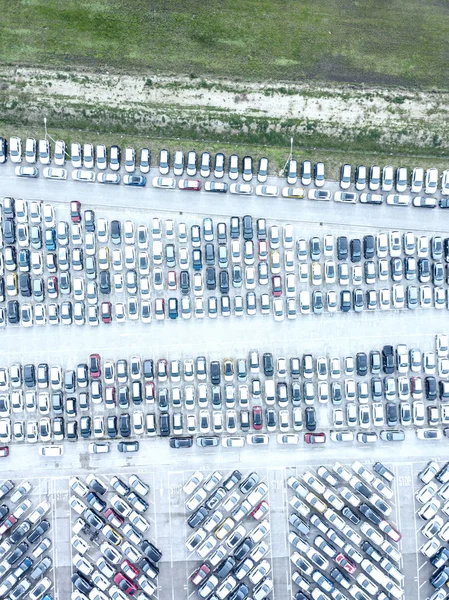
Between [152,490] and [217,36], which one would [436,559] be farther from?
[217,36]

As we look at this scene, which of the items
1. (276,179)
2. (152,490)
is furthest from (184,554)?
(276,179)

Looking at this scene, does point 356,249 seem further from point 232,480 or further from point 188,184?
point 232,480

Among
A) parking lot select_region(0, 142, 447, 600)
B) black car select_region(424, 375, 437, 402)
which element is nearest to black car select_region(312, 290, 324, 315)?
parking lot select_region(0, 142, 447, 600)

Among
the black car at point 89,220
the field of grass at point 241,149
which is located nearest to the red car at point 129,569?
the black car at point 89,220

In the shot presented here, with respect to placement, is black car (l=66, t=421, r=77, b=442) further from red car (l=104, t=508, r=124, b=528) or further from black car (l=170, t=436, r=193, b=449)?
black car (l=170, t=436, r=193, b=449)

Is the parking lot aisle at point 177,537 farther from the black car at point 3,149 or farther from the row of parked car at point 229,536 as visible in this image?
the black car at point 3,149

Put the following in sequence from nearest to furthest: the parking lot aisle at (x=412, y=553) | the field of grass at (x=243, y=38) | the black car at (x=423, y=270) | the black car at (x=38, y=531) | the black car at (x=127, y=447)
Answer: the black car at (x=38, y=531), the black car at (x=127, y=447), the field of grass at (x=243, y=38), the parking lot aisle at (x=412, y=553), the black car at (x=423, y=270)
